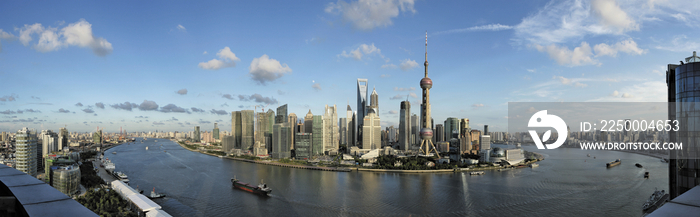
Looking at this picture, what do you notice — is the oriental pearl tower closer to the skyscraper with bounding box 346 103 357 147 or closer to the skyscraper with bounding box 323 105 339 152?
the skyscraper with bounding box 323 105 339 152

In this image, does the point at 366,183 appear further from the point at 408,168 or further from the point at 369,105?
the point at 369,105

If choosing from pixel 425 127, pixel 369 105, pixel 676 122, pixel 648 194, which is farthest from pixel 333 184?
pixel 369 105

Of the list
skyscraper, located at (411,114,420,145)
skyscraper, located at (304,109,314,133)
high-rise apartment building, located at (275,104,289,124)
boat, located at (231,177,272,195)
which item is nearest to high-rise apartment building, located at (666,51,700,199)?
boat, located at (231,177,272,195)

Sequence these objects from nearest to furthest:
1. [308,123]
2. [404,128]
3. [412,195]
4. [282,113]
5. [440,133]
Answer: [412,195] → [404,128] → [308,123] → [282,113] → [440,133]

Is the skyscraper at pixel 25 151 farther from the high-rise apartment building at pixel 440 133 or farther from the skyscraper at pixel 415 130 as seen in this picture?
the high-rise apartment building at pixel 440 133

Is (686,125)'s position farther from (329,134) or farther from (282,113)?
(282,113)

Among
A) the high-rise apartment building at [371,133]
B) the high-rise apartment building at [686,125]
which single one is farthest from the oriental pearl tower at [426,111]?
the high-rise apartment building at [686,125]

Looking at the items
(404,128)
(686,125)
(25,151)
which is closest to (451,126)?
(404,128)
